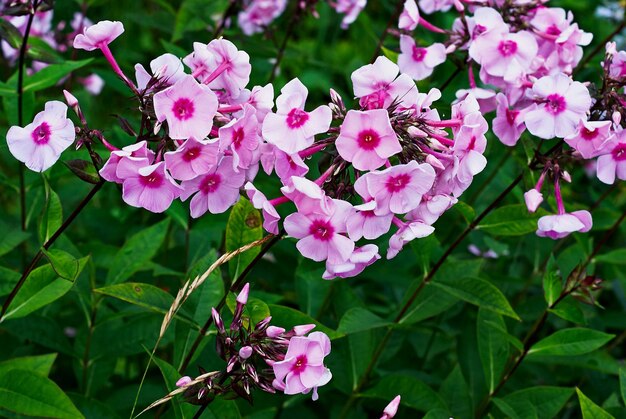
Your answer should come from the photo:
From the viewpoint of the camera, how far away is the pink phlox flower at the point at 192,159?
1604 mm

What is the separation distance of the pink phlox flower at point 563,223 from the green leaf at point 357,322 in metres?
0.52

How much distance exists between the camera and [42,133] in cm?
171

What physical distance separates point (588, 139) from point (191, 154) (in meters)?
0.98

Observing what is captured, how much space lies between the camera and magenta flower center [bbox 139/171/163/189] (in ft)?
5.42

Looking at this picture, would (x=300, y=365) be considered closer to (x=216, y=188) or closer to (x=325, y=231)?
(x=325, y=231)

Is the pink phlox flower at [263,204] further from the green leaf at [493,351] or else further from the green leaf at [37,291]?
the green leaf at [493,351]

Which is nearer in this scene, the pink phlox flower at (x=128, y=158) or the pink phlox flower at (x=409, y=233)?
the pink phlox flower at (x=128, y=158)

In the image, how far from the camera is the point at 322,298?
267 centimetres

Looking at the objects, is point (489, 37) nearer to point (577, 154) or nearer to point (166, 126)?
point (577, 154)

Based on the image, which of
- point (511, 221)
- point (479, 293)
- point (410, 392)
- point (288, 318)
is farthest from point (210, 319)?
point (511, 221)

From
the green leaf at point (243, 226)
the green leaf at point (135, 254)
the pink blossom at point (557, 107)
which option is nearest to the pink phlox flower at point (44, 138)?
the green leaf at point (243, 226)

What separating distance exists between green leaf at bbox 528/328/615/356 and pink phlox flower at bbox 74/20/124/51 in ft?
4.75

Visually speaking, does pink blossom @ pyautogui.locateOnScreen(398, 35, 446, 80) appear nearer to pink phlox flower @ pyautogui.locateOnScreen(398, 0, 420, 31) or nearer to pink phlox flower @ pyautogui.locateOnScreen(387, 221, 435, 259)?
pink phlox flower @ pyautogui.locateOnScreen(398, 0, 420, 31)

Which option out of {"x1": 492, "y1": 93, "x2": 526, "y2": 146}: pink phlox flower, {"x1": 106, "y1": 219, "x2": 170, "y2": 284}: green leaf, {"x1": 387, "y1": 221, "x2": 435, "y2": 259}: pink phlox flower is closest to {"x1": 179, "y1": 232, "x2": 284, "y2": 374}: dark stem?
{"x1": 387, "y1": 221, "x2": 435, "y2": 259}: pink phlox flower
